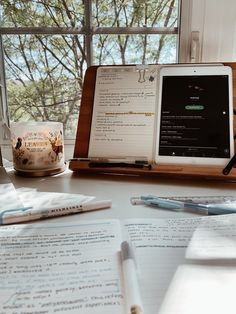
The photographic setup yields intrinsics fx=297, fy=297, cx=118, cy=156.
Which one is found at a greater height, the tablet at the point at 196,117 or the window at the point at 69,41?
the window at the point at 69,41

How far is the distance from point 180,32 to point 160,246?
0.74 metres

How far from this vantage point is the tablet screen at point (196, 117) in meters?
0.70

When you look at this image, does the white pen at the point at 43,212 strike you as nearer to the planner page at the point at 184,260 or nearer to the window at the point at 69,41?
the planner page at the point at 184,260

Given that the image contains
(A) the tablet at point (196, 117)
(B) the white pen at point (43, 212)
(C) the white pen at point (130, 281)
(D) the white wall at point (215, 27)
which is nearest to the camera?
(C) the white pen at point (130, 281)

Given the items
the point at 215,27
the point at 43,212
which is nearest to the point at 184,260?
the point at 43,212

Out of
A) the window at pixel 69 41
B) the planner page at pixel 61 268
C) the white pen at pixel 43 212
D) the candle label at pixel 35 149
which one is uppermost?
the window at pixel 69 41

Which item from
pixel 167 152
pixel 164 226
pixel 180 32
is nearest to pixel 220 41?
pixel 180 32

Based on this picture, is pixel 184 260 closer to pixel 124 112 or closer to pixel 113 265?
pixel 113 265

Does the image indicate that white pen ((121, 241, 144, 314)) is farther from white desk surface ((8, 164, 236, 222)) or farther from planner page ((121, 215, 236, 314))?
white desk surface ((8, 164, 236, 222))

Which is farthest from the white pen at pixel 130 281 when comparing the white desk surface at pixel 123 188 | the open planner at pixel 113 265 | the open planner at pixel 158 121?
the open planner at pixel 158 121

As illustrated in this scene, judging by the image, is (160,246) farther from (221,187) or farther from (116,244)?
(221,187)

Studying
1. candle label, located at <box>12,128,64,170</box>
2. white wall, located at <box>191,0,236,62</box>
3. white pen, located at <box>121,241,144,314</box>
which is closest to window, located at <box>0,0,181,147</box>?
white wall, located at <box>191,0,236,62</box>

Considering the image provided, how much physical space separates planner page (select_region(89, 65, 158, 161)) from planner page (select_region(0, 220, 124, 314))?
0.33m

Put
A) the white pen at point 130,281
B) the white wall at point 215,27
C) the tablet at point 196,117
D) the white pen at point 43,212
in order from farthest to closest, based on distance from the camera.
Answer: the white wall at point 215,27 → the tablet at point 196,117 → the white pen at point 43,212 → the white pen at point 130,281
